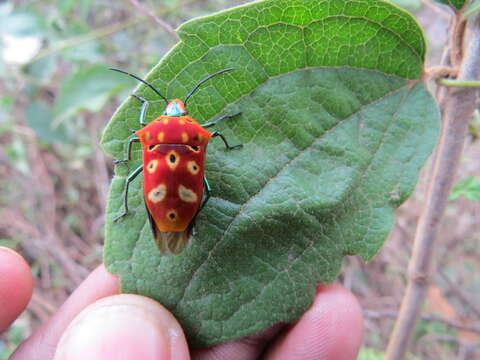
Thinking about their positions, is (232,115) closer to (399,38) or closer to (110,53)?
(399,38)

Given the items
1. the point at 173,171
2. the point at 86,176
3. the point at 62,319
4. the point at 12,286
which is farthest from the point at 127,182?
the point at 86,176

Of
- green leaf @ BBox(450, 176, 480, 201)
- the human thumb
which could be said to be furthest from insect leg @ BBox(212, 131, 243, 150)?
green leaf @ BBox(450, 176, 480, 201)

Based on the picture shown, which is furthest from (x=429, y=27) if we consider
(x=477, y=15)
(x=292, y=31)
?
(x=292, y=31)

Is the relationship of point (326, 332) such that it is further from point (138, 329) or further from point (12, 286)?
point (12, 286)

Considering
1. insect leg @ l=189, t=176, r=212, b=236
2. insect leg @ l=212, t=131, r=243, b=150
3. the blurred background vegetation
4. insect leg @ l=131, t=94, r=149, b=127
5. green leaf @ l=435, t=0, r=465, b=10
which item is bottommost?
the blurred background vegetation

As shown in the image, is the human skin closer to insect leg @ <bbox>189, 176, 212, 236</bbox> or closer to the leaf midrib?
the leaf midrib

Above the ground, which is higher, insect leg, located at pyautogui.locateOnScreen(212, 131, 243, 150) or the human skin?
insect leg, located at pyautogui.locateOnScreen(212, 131, 243, 150)
